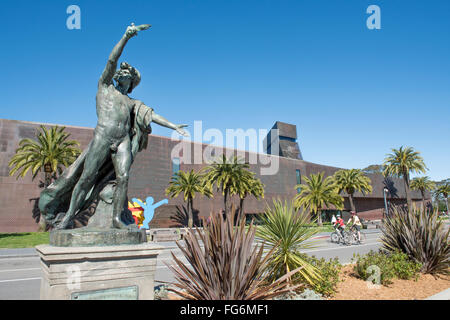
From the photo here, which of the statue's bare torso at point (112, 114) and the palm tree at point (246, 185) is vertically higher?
the statue's bare torso at point (112, 114)

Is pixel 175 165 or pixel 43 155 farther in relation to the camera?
pixel 175 165

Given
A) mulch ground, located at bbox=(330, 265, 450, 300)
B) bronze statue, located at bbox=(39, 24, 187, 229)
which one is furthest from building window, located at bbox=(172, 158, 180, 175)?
bronze statue, located at bbox=(39, 24, 187, 229)

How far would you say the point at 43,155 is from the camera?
24625 mm

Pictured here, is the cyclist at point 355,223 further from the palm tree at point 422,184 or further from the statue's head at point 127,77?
the palm tree at point 422,184

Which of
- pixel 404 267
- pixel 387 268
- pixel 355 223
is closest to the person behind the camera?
pixel 387 268

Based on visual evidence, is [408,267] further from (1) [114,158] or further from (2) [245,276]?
(1) [114,158]

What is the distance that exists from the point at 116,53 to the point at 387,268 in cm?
656

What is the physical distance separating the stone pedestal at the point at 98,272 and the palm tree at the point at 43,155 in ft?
79.9

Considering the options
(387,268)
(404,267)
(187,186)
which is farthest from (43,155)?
(404,267)

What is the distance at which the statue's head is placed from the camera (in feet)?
14.8

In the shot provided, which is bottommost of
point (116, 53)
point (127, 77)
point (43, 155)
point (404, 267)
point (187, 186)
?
point (404, 267)

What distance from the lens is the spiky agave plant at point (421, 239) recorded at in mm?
6938

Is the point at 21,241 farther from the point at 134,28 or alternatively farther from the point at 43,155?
the point at 134,28

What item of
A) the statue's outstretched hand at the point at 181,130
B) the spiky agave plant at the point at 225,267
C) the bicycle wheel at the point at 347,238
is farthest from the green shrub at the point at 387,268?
the bicycle wheel at the point at 347,238
